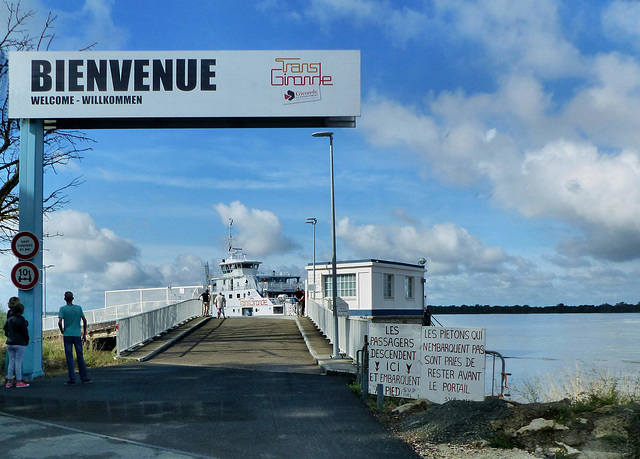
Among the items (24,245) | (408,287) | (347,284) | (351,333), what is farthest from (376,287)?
(24,245)

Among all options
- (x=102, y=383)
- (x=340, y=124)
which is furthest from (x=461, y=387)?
(x=340, y=124)

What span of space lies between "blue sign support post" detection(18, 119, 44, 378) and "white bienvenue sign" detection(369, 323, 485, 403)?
8.00 metres

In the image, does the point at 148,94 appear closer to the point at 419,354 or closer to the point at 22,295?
the point at 22,295

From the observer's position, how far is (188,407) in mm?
11016

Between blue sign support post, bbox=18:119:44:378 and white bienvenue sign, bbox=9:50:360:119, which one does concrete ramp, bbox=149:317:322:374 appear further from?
white bienvenue sign, bbox=9:50:360:119

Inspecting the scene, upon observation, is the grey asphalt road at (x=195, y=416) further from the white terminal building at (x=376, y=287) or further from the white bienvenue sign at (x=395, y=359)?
the white terminal building at (x=376, y=287)

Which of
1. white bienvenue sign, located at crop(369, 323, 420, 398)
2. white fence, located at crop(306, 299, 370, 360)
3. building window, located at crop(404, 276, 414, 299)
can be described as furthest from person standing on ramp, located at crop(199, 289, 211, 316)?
white bienvenue sign, located at crop(369, 323, 420, 398)

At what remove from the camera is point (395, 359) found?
37.8 feet

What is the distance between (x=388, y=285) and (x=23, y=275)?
33.8m

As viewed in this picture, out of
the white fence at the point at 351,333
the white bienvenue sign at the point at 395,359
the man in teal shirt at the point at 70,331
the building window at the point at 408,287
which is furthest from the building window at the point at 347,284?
the white bienvenue sign at the point at 395,359

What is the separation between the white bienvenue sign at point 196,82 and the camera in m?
16.7

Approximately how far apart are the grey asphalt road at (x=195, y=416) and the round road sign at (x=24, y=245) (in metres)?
2.81

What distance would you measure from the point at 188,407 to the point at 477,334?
4.82 metres

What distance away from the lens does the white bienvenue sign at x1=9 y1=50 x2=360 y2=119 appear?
16.7 metres
